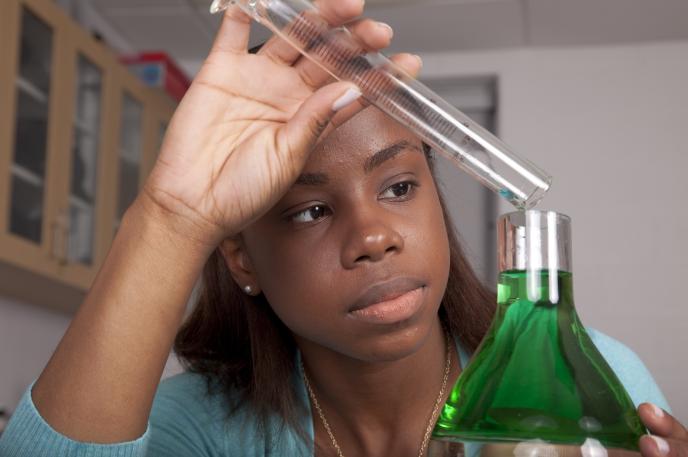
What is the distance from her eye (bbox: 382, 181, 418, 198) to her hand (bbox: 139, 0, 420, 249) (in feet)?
0.48

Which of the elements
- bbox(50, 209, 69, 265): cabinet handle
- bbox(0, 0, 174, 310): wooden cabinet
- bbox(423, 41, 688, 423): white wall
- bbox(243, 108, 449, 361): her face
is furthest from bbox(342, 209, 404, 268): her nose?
bbox(423, 41, 688, 423): white wall

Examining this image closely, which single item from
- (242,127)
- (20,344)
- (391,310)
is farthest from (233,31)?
(20,344)

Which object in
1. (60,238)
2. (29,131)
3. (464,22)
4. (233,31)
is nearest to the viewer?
(233,31)

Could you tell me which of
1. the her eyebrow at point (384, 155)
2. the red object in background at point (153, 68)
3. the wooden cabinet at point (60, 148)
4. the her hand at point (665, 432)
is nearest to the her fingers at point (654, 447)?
the her hand at point (665, 432)

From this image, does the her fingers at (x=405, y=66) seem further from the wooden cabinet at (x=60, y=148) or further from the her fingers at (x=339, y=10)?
the wooden cabinet at (x=60, y=148)

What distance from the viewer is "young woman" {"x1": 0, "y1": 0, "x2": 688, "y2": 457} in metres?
0.72

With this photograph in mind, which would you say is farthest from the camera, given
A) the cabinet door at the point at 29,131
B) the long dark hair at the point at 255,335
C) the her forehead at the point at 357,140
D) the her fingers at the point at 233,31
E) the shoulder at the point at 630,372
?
the cabinet door at the point at 29,131

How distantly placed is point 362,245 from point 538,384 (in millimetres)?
422

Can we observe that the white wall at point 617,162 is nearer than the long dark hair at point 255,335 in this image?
No

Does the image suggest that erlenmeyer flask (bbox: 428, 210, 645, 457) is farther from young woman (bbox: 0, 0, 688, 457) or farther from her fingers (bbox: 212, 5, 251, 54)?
her fingers (bbox: 212, 5, 251, 54)

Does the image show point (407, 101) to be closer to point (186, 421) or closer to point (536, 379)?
point (536, 379)

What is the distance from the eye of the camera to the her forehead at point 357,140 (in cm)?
91

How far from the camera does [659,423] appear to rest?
53 cm

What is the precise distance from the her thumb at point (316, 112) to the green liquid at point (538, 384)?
248 mm
